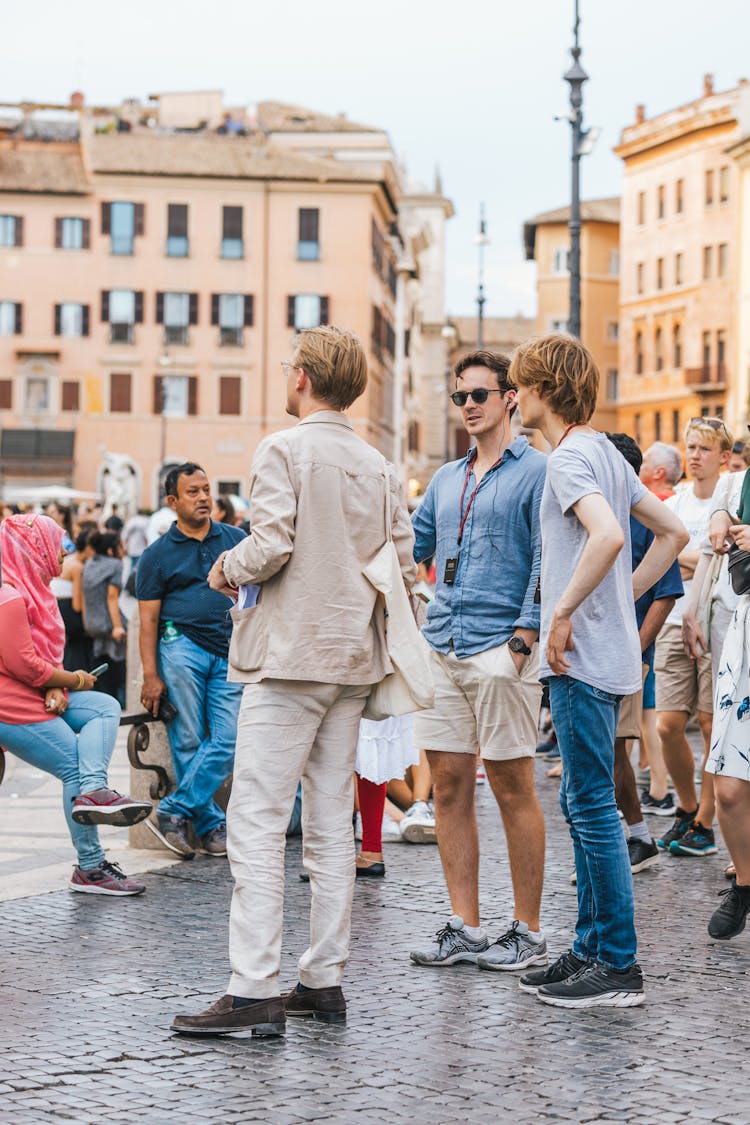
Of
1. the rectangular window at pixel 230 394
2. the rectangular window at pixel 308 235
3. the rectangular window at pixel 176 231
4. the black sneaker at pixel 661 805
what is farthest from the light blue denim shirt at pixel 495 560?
the rectangular window at pixel 308 235

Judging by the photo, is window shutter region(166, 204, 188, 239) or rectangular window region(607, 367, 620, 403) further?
rectangular window region(607, 367, 620, 403)

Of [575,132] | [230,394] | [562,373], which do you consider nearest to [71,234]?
[230,394]

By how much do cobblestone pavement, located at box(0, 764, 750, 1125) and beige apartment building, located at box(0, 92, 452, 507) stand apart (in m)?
64.6

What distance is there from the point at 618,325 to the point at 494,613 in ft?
295

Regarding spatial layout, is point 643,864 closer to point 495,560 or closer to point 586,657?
point 495,560

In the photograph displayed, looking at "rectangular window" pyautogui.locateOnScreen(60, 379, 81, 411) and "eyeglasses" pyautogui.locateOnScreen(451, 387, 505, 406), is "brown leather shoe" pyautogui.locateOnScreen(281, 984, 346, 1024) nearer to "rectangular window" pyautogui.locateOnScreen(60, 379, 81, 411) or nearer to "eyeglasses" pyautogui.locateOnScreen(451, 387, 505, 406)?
"eyeglasses" pyautogui.locateOnScreen(451, 387, 505, 406)

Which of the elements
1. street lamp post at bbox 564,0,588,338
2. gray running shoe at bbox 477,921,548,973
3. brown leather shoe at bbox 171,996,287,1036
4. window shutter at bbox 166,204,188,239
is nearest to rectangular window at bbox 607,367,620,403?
window shutter at bbox 166,204,188,239

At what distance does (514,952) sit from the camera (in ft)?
22.4

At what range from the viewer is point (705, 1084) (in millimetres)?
5336

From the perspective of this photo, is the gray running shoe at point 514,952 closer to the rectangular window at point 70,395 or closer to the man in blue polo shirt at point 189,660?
the man in blue polo shirt at point 189,660

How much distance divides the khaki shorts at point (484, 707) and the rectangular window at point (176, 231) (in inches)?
2668

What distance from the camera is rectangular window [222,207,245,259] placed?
73500 mm

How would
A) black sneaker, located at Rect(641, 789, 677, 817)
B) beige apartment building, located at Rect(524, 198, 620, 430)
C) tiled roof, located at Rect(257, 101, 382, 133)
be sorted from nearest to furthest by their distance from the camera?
black sneaker, located at Rect(641, 789, 677, 817)
tiled roof, located at Rect(257, 101, 382, 133)
beige apartment building, located at Rect(524, 198, 620, 430)

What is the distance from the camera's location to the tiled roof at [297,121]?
86.0m
